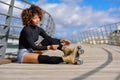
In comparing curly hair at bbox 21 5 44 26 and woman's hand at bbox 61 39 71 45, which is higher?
curly hair at bbox 21 5 44 26

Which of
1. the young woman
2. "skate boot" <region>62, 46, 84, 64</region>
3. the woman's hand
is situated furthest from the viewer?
the woman's hand

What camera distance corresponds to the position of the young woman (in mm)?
5199

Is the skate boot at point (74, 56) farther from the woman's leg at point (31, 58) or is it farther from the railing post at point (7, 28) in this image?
the railing post at point (7, 28)

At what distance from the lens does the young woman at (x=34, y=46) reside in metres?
5.20

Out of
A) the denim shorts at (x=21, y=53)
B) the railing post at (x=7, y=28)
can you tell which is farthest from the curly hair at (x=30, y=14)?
the railing post at (x=7, y=28)

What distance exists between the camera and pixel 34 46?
205 inches

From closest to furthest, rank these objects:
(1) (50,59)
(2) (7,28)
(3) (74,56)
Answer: (3) (74,56)
(1) (50,59)
(2) (7,28)

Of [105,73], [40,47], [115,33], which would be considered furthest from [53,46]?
[115,33]

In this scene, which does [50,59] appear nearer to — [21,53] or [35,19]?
[21,53]

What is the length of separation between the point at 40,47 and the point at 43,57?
155 millimetres

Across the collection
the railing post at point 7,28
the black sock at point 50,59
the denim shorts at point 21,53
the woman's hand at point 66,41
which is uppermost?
the railing post at point 7,28

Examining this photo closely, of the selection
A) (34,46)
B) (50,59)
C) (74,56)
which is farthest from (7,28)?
(74,56)

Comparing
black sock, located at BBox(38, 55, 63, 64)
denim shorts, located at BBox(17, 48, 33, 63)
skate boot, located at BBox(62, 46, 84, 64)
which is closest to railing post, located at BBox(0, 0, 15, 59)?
denim shorts, located at BBox(17, 48, 33, 63)

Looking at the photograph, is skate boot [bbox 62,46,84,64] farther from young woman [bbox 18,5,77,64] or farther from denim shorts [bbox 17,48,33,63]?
denim shorts [bbox 17,48,33,63]
